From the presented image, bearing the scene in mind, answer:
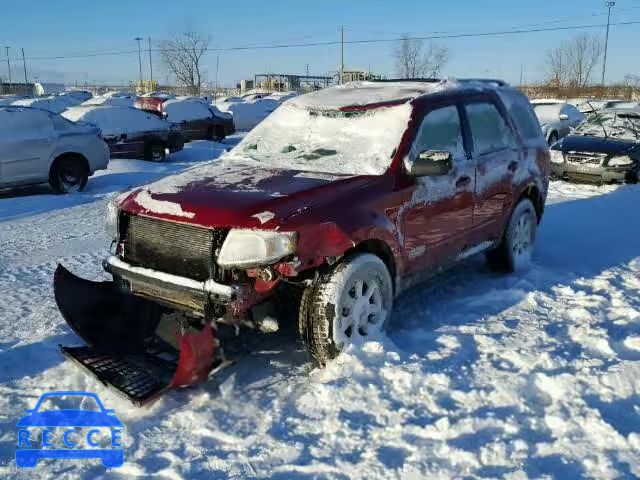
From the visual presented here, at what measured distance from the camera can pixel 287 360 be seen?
4023mm

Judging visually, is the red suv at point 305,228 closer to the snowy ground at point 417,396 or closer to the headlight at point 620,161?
the snowy ground at point 417,396

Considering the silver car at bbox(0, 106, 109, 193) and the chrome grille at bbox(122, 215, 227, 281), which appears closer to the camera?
the chrome grille at bbox(122, 215, 227, 281)

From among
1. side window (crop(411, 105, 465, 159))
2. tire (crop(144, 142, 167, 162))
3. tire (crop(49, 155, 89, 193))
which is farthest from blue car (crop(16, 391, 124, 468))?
tire (crop(144, 142, 167, 162))

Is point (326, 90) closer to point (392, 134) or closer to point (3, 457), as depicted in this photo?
point (392, 134)

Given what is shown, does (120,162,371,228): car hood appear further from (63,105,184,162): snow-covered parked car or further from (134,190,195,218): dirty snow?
(63,105,184,162): snow-covered parked car

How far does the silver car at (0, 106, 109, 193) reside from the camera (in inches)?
406

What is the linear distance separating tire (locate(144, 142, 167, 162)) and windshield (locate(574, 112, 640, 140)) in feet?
33.5

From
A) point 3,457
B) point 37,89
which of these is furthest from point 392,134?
point 37,89

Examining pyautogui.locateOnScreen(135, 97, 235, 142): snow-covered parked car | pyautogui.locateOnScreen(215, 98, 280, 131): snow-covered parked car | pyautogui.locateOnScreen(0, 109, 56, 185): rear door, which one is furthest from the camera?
pyautogui.locateOnScreen(215, 98, 280, 131): snow-covered parked car

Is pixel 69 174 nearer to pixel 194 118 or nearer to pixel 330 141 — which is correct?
pixel 330 141

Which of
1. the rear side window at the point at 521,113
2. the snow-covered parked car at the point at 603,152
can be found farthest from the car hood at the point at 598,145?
the rear side window at the point at 521,113

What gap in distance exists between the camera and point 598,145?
11.8 meters

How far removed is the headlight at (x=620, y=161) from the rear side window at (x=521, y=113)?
19.4 feet

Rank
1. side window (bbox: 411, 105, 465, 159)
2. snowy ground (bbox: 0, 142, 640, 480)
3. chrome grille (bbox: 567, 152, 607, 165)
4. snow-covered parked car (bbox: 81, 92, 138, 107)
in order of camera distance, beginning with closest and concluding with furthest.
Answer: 1. snowy ground (bbox: 0, 142, 640, 480)
2. side window (bbox: 411, 105, 465, 159)
3. chrome grille (bbox: 567, 152, 607, 165)
4. snow-covered parked car (bbox: 81, 92, 138, 107)
